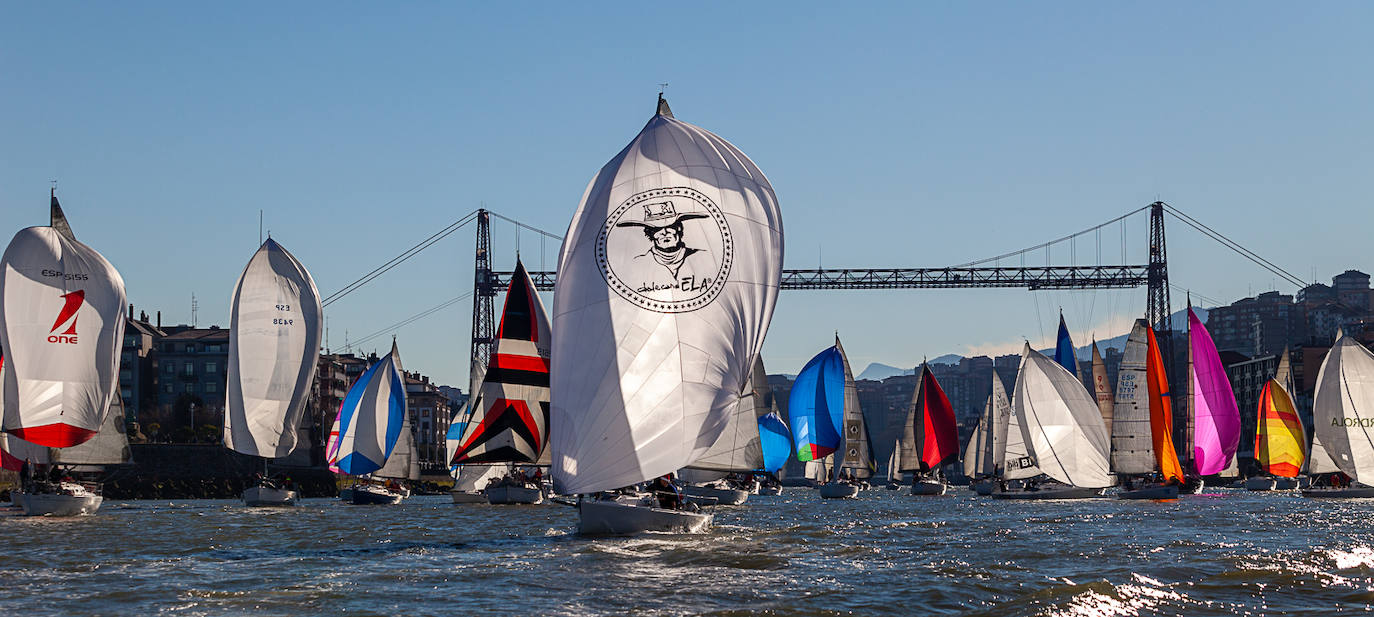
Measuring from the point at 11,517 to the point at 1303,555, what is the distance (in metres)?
29.4

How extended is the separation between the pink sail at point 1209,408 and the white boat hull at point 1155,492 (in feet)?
10.0

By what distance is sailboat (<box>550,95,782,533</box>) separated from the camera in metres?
22.4

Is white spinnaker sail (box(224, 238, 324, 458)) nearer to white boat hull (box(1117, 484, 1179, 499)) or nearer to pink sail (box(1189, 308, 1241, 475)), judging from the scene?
white boat hull (box(1117, 484, 1179, 499))

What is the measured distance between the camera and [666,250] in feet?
75.0

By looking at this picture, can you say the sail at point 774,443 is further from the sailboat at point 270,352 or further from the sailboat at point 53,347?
the sailboat at point 53,347

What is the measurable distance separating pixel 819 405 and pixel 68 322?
34045 mm

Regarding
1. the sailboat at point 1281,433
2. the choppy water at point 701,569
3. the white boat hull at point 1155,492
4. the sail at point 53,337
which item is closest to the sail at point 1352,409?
the white boat hull at point 1155,492

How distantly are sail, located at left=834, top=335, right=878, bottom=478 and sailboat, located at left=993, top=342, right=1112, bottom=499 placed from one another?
45.3 feet

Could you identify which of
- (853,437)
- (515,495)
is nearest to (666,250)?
A: (515,495)

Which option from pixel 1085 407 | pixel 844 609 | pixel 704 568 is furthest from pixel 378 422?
pixel 844 609

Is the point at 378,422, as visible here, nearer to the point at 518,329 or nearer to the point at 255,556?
the point at 518,329

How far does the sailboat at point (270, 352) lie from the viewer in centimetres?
4234

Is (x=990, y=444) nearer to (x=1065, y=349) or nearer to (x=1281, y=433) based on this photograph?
(x=1065, y=349)

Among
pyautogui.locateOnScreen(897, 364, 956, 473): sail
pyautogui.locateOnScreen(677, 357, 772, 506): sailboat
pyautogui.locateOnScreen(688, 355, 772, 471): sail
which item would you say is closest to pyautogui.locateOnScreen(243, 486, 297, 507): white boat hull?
pyautogui.locateOnScreen(677, 357, 772, 506): sailboat
